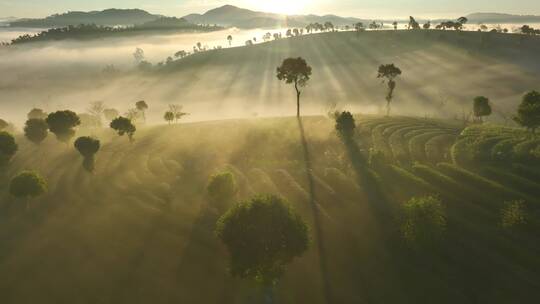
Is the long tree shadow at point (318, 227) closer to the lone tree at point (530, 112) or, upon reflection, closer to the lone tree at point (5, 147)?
the lone tree at point (530, 112)

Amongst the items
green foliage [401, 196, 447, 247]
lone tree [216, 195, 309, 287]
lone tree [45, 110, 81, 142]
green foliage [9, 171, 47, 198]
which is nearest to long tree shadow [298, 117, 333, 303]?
lone tree [216, 195, 309, 287]

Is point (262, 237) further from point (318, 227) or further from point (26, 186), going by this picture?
point (26, 186)

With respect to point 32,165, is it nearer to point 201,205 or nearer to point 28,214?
point 28,214

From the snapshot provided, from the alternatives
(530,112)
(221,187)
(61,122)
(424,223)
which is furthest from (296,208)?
(61,122)

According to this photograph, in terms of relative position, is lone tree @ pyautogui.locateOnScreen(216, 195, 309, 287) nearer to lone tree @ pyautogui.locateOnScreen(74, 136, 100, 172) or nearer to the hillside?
the hillside

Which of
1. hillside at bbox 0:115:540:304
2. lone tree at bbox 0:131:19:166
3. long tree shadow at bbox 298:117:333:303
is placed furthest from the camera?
lone tree at bbox 0:131:19:166

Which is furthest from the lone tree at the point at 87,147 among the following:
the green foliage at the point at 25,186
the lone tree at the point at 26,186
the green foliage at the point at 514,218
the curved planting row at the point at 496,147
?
the green foliage at the point at 514,218
